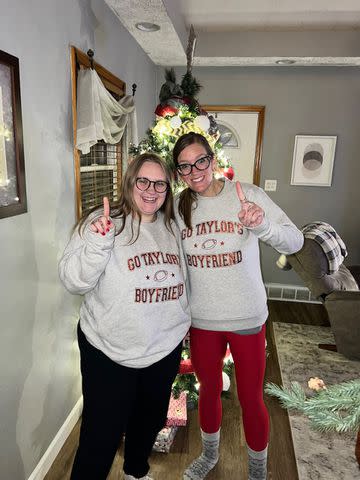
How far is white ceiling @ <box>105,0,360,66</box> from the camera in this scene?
8.29ft

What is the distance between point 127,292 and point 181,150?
0.60 m

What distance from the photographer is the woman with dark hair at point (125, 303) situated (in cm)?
116

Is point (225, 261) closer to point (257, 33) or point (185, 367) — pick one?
point (185, 367)

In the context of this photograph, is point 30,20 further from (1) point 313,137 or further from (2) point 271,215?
(1) point 313,137

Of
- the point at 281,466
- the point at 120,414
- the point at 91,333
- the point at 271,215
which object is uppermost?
the point at 271,215

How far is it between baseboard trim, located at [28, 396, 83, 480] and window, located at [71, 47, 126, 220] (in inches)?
Answer: 44.3

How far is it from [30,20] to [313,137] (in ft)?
9.82

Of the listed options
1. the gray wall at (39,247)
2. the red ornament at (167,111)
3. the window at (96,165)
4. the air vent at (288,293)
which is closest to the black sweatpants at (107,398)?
the gray wall at (39,247)

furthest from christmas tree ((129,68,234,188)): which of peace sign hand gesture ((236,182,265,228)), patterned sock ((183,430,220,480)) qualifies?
patterned sock ((183,430,220,480))

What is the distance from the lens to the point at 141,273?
1.18 m

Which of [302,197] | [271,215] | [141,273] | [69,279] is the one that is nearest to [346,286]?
[302,197]

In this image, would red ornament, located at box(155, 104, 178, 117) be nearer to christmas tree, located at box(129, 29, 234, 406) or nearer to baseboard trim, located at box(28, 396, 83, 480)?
christmas tree, located at box(129, 29, 234, 406)

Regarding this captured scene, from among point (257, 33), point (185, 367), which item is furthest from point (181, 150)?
point (257, 33)

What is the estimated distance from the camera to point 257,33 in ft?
10.1
